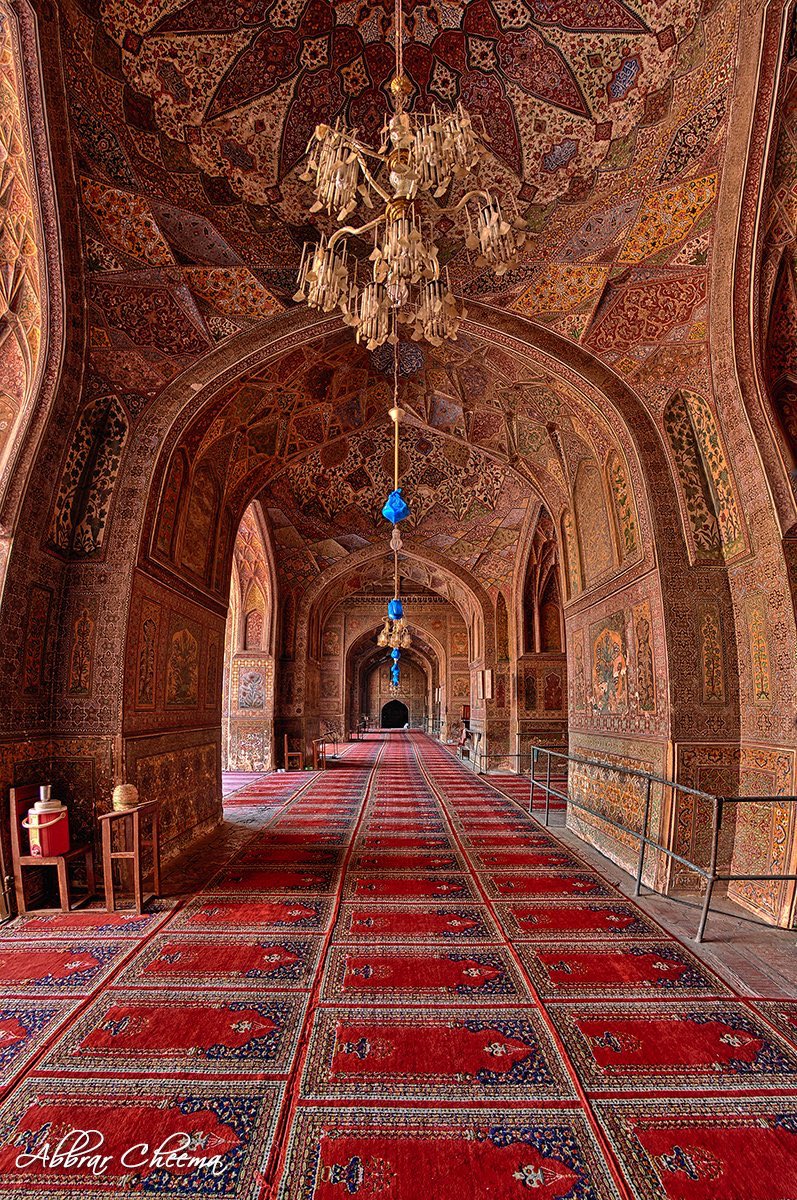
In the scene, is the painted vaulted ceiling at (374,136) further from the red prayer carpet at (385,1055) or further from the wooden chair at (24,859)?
the red prayer carpet at (385,1055)

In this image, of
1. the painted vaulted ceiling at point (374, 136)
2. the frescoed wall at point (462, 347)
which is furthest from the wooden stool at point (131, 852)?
the painted vaulted ceiling at point (374, 136)

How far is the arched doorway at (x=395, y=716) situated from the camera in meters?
40.0

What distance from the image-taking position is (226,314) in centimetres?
610

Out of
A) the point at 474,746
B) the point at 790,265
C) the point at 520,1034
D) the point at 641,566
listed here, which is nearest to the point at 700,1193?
the point at 520,1034

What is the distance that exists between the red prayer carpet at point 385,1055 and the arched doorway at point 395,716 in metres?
35.2

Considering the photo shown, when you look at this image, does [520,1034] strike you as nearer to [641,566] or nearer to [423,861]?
[423,861]

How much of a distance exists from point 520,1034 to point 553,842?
438 centimetres

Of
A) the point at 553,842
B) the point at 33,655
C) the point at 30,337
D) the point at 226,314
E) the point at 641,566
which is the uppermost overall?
the point at 226,314

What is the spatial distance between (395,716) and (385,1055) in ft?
126

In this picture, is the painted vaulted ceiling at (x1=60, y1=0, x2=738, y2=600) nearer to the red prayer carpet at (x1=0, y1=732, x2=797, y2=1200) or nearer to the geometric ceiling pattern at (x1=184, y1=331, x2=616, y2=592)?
the geometric ceiling pattern at (x1=184, y1=331, x2=616, y2=592)

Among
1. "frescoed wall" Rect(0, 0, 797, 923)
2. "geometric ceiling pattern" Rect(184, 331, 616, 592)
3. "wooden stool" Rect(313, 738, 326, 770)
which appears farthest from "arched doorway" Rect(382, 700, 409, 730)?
"frescoed wall" Rect(0, 0, 797, 923)

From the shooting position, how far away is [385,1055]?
9.19 feet

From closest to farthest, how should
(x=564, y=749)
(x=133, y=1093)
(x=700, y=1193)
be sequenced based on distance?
1. (x=700, y=1193)
2. (x=133, y=1093)
3. (x=564, y=749)

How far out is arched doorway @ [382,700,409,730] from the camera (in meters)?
40.0
